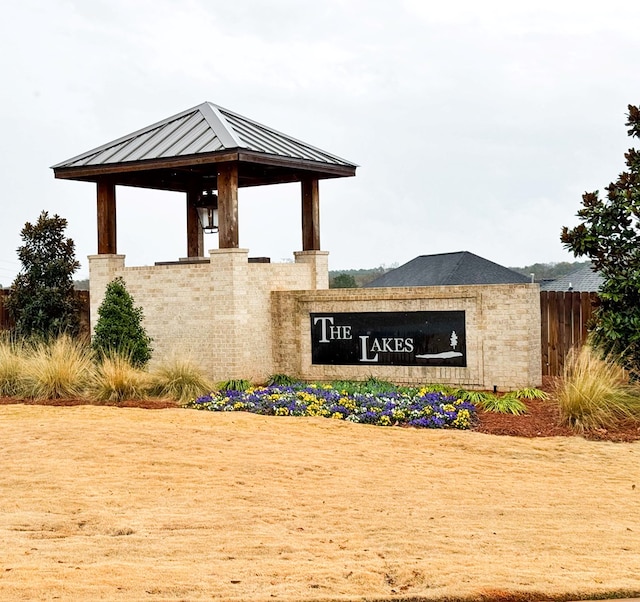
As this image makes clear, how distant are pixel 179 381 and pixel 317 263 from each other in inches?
223

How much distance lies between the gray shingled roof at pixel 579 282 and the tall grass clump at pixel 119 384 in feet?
55.1

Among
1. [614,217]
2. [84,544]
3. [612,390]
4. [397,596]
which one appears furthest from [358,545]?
[614,217]

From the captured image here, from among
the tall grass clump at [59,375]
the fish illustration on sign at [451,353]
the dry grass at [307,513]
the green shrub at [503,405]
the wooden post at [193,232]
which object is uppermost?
the wooden post at [193,232]

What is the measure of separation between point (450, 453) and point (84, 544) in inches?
210

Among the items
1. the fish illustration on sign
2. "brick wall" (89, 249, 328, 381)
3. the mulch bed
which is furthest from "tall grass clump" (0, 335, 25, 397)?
the fish illustration on sign

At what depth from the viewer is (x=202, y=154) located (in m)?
18.5

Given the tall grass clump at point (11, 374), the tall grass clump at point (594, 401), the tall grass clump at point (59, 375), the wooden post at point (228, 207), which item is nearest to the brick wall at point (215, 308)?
the wooden post at point (228, 207)

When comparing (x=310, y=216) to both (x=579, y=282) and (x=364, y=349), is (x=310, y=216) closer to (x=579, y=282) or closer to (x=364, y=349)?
(x=364, y=349)

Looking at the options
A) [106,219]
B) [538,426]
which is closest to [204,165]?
[106,219]

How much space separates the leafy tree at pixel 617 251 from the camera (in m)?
15.1

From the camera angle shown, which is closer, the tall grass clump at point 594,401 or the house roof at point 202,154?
the tall grass clump at point 594,401

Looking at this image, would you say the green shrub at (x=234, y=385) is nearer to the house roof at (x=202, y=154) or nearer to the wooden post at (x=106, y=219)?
the house roof at (x=202, y=154)

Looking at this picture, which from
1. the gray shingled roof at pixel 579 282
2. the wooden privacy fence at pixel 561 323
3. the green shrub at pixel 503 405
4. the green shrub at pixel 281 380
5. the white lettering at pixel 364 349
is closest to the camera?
the green shrub at pixel 503 405

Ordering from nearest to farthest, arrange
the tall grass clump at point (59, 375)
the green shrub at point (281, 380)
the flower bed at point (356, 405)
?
1. the flower bed at point (356, 405)
2. the tall grass clump at point (59, 375)
3. the green shrub at point (281, 380)
